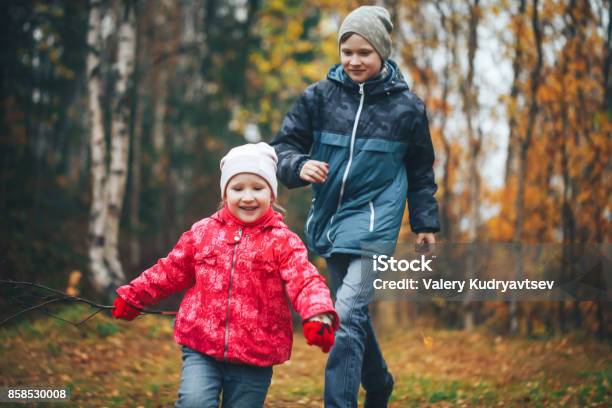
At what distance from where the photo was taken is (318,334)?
3.02m

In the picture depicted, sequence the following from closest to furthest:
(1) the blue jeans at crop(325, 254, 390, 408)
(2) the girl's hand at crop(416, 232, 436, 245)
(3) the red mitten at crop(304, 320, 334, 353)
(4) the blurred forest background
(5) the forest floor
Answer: (3) the red mitten at crop(304, 320, 334, 353) → (1) the blue jeans at crop(325, 254, 390, 408) → (2) the girl's hand at crop(416, 232, 436, 245) → (5) the forest floor → (4) the blurred forest background

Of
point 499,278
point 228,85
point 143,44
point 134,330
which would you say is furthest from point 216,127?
point 499,278

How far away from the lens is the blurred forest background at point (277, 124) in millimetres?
9562

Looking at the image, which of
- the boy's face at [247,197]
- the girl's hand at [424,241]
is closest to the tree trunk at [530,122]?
the girl's hand at [424,241]

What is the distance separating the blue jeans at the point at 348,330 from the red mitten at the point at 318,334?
71 centimetres

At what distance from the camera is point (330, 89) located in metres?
4.16

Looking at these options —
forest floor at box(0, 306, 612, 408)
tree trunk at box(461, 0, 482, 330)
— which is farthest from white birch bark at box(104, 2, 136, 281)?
tree trunk at box(461, 0, 482, 330)

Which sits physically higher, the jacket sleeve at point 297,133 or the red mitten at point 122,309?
the jacket sleeve at point 297,133

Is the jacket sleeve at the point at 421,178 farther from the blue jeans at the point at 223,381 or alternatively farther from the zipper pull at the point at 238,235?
the blue jeans at the point at 223,381

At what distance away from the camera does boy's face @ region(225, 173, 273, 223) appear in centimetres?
343

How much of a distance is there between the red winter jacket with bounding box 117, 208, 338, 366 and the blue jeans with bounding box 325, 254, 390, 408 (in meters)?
0.45

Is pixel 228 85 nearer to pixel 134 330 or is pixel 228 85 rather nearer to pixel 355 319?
pixel 134 330

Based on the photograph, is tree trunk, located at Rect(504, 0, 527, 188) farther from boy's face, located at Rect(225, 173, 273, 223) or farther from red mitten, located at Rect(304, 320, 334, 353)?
red mitten, located at Rect(304, 320, 334, 353)

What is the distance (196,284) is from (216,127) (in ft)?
58.5
